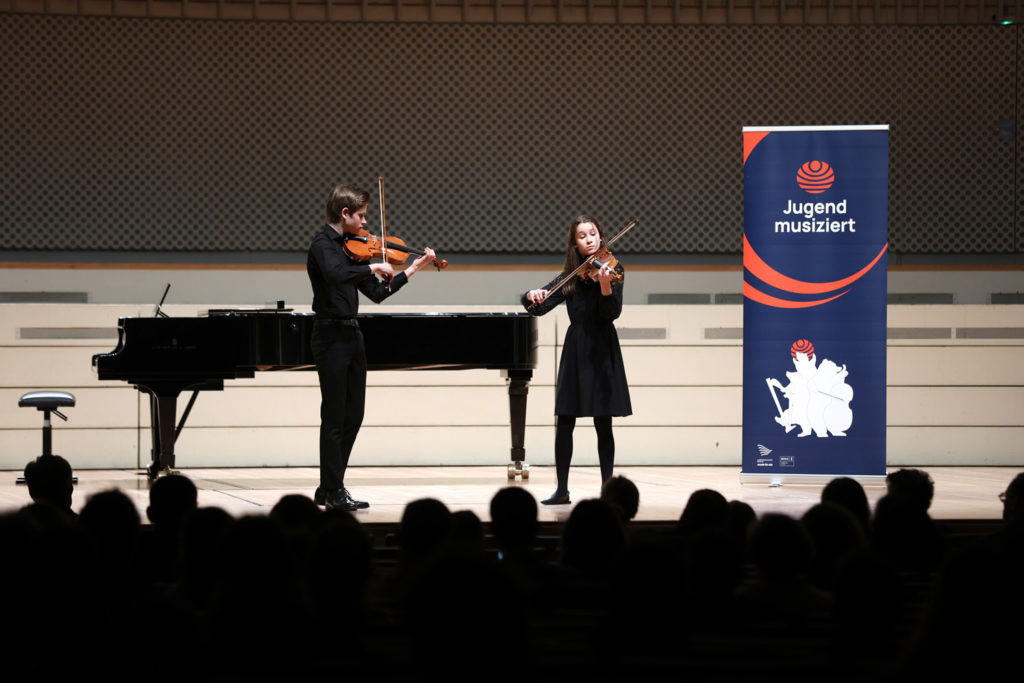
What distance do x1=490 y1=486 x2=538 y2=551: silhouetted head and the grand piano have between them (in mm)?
3358

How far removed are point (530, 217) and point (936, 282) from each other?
2.75 meters

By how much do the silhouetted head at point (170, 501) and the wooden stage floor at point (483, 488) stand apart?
5.04 feet

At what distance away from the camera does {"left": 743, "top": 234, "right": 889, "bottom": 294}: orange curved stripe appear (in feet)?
17.6

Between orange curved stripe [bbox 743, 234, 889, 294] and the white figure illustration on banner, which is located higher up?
orange curved stripe [bbox 743, 234, 889, 294]

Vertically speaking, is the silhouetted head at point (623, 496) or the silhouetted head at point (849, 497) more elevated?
the silhouetted head at point (849, 497)

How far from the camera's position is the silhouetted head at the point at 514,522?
2.17 m

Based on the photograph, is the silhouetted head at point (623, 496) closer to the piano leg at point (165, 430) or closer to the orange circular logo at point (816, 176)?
the orange circular logo at point (816, 176)

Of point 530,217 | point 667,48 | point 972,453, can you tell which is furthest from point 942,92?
point 530,217

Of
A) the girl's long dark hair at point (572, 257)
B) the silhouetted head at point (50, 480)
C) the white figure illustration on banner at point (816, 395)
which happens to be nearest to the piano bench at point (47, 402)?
the silhouetted head at point (50, 480)

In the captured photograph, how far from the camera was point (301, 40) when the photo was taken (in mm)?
7355

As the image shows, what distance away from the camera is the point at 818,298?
212 inches

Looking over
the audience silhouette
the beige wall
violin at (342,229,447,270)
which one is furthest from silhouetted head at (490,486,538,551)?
the beige wall

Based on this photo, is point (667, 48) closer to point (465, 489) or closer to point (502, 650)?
point (465, 489)

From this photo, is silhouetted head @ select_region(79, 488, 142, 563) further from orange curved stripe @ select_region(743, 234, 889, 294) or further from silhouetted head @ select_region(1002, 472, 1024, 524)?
orange curved stripe @ select_region(743, 234, 889, 294)
